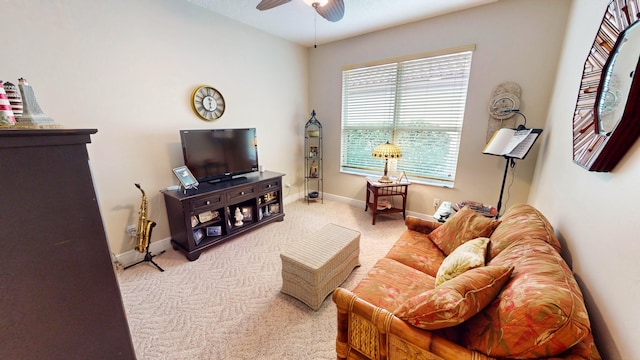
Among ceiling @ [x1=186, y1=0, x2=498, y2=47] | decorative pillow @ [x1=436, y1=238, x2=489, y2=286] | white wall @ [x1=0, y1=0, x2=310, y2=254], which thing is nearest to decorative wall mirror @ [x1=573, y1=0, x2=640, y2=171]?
decorative pillow @ [x1=436, y1=238, x2=489, y2=286]

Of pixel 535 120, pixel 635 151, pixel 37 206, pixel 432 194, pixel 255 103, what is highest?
pixel 255 103

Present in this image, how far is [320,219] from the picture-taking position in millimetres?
3582

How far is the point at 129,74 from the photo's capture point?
2.25 meters

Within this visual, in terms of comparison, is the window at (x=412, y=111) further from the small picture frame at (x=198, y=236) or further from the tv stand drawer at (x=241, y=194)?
the small picture frame at (x=198, y=236)

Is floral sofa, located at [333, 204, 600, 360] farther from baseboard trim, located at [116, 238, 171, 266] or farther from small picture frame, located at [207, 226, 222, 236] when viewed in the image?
baseboard trim, located at [116, 238, 171, 266]

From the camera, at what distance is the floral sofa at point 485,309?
28.0 inches

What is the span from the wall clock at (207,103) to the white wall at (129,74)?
2.7 inches

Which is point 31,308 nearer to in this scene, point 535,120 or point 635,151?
point 635,151

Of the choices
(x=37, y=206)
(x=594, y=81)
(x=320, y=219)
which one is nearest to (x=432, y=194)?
(x=320, y=219)

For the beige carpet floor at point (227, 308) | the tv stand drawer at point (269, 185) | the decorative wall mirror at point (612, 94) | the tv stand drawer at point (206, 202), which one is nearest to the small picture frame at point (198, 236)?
the beige carpet floor at point (227, 308)

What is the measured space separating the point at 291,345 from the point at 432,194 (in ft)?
8.98

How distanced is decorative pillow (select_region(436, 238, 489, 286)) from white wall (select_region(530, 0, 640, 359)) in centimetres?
39

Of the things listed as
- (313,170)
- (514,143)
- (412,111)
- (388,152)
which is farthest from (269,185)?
(514,143)

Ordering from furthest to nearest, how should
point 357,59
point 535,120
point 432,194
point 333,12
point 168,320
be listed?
point 357,59
point 432,194
point 535,120
point 333,12
point 168,320
